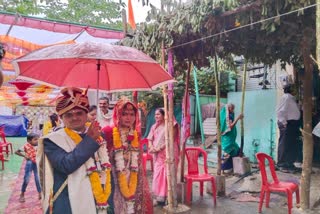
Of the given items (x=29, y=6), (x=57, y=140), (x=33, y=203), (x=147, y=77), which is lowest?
(x=33, y=203)

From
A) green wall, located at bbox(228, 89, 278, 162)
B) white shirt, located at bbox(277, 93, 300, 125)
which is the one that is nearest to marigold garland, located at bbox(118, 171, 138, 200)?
white shirt, located at bbox(277, 93, 300, 125)

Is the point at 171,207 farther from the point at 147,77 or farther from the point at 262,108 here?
the point at 262,108

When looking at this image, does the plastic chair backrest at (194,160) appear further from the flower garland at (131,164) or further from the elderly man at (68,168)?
the elderly man at (68,168)

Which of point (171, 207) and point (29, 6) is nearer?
point (171, 207)

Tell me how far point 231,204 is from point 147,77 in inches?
130

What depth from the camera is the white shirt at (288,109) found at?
22.8 feet

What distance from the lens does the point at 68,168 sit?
2.16 metres

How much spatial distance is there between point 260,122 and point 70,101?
7163 millimetres

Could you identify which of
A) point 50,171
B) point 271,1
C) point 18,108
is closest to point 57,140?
point 50,171

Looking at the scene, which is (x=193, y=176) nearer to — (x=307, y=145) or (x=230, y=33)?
(x=307, y=145)

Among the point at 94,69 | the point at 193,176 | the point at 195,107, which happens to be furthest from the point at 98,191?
the point at 195,107

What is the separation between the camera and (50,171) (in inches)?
87.6

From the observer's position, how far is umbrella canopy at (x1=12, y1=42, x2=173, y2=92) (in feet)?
8.25

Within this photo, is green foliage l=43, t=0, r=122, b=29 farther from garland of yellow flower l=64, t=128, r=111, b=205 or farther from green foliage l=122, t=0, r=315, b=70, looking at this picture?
garland of yellow flower l=64, t=128, r=111, b=205
